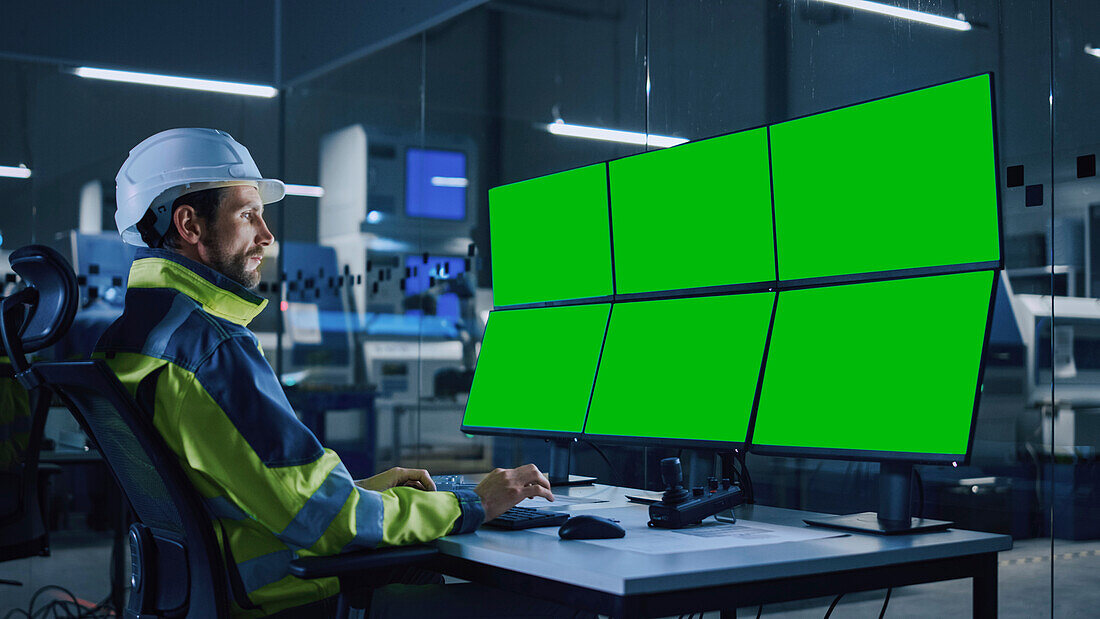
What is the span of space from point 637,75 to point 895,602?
1843 mm

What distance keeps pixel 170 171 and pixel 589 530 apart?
963 mm

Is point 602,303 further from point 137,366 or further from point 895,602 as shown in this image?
point 137,366

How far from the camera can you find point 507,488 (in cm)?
186

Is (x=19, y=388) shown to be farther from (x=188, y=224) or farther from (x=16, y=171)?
(x=188, y=224)

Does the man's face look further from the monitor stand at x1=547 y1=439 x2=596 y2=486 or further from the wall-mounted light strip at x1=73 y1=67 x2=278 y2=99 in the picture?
the wall-mounted light strip at x1=73 y1=67 x2=278 y2=99

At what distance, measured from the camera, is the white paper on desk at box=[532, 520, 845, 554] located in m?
1.68

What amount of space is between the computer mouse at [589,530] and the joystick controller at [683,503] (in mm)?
155

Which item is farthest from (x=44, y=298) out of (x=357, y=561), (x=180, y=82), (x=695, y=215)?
(x=180, y=82)

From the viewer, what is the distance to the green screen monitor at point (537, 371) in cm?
259

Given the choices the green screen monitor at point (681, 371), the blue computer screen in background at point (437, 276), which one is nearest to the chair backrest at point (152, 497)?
the green screen monitor at point (681, 371)

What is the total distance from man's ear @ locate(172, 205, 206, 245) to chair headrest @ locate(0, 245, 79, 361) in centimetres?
22

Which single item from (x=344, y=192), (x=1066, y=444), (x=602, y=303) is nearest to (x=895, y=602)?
(x=1066, y=444)

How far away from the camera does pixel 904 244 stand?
6.47 ft

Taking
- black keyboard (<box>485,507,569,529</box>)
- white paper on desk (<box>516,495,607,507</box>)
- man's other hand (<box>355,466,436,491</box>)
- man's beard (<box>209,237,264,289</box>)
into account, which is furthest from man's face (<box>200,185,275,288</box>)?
white paper on desk (<box>516,495,607,507</box>)
